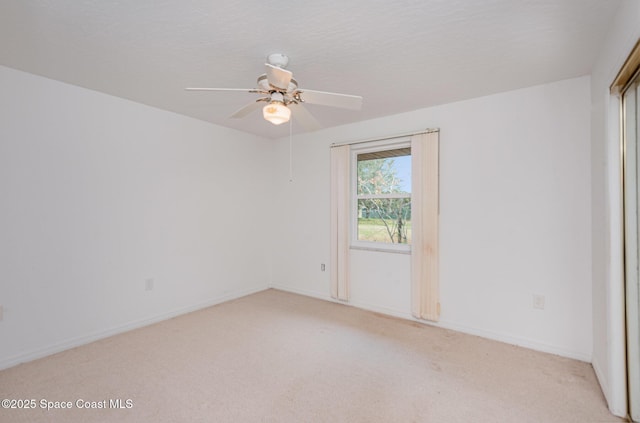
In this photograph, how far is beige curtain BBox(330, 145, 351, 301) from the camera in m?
3.93

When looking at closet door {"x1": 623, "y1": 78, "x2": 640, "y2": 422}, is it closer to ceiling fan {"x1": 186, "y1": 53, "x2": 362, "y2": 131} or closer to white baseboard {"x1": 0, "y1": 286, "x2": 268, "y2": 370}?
ceiling fan {"x1": 186, "y1": 53, "x2": 362, "y2": 131}

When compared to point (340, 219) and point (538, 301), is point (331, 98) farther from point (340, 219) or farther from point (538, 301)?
point (538, 301)

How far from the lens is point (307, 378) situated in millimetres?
2246

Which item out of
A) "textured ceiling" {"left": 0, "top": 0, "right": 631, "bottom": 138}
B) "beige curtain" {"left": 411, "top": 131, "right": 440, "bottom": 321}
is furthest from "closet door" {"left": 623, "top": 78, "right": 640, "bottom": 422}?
"beige curtain" {"left": 411, "top": 131, "right": 440, "bottom": 321}

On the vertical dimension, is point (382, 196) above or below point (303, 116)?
below

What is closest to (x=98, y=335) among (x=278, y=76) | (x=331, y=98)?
(x=278, y=76)

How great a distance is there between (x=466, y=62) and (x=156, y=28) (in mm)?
2148

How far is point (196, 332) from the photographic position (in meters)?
3.06

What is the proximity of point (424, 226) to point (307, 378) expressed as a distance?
75.9 inches

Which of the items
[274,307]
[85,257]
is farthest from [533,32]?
[85,257]

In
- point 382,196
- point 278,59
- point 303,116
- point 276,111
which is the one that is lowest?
point 382,196

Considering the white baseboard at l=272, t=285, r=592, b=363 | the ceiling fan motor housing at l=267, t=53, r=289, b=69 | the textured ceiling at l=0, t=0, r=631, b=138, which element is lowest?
the white baseboard at l=272, t=285, r=592, b=363

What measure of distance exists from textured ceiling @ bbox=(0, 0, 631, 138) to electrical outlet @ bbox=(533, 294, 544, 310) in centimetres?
188

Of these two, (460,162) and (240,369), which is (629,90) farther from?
(240,369)
